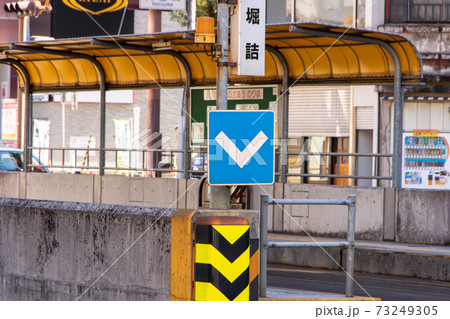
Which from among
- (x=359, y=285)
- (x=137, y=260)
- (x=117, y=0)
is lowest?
(x=359, y=285)

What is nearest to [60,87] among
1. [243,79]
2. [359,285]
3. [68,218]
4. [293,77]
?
[243,79]

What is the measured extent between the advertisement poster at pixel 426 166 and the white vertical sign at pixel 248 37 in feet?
A: 41.5

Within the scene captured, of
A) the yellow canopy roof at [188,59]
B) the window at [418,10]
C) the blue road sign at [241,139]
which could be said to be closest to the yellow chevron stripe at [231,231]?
the blue road sign at [241,139]

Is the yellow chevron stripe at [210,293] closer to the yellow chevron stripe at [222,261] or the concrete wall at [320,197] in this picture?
the yellow chevron stripe at [222,261]

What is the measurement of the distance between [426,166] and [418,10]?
4.28m

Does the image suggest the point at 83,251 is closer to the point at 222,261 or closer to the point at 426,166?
the point at 222,261

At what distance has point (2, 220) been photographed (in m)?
8.41

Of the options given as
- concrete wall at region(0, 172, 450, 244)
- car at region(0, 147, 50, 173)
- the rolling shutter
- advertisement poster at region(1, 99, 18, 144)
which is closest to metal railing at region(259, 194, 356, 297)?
concrete wall at region(0, 172, 450, 244)

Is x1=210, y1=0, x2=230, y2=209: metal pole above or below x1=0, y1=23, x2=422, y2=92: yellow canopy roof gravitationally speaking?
below

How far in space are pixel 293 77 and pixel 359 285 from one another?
5580mm

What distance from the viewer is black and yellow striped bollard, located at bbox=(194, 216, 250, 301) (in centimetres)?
678

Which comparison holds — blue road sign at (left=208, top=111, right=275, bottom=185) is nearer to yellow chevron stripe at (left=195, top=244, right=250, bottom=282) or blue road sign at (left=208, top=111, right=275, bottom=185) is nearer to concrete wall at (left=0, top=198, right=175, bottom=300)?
concrete wall at (left=0, top=198, right=175, bottom=300)

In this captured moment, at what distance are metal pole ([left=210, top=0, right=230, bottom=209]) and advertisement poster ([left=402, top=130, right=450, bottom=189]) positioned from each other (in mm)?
14142

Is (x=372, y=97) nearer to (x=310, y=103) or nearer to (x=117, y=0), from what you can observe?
(x=310, y=103)
